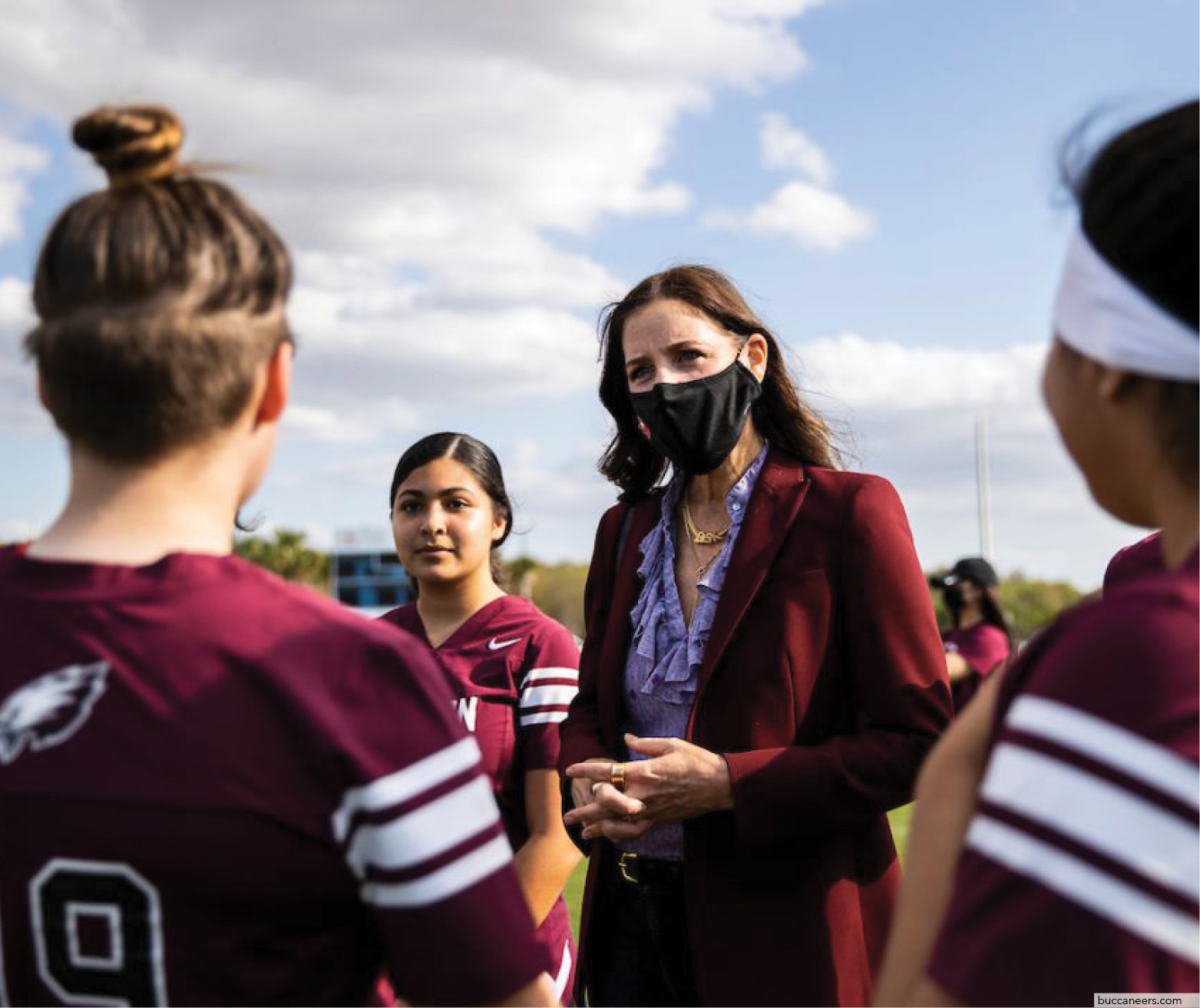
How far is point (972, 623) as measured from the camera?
8.90m

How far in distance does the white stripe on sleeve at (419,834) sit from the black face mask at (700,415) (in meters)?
1.70

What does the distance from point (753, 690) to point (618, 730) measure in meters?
0.41

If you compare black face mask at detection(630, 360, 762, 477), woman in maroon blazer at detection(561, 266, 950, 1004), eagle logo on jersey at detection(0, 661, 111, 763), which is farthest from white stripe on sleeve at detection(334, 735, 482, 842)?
black face mask at detection(630, 360, 762, 477)

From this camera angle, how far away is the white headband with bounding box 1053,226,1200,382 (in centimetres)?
122

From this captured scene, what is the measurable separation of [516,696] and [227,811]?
227 centimetres

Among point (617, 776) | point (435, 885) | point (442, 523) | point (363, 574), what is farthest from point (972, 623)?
point (363, 574)

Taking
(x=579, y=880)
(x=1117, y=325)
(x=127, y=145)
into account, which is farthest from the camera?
(x=579, y=880)

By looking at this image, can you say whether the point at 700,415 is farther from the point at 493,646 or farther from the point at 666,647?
the point at 493,646

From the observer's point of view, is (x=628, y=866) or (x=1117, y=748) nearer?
(x=1117, y=748)

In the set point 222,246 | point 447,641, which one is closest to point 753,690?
point 447,641

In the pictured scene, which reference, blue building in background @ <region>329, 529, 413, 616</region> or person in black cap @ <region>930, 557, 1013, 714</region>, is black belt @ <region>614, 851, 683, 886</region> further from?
blue building in background @ <region>329, 529, 413, 616</region>

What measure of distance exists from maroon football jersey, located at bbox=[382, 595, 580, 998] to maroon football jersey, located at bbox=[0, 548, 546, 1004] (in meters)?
2.02

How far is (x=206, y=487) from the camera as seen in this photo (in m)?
1.49

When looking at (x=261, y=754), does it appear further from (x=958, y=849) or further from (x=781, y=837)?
(x=781, y=837)
